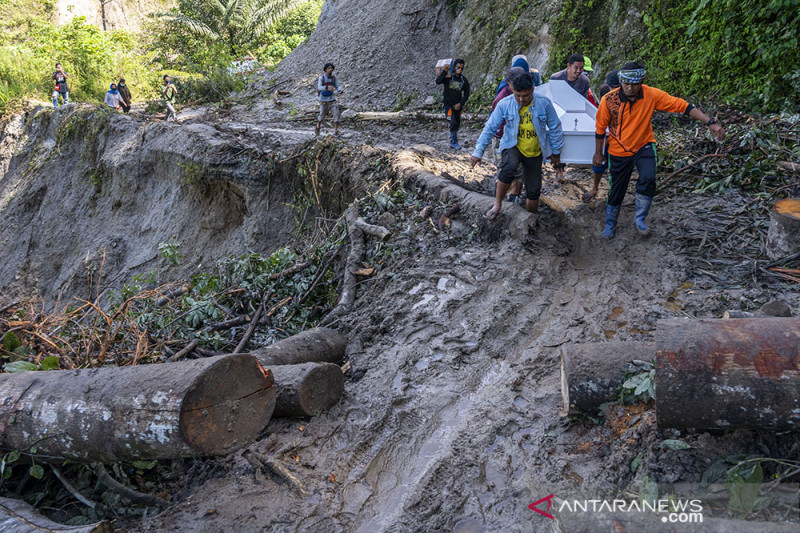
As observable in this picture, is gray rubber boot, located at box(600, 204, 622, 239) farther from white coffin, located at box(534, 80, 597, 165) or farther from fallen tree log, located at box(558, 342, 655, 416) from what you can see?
fallen tree log, located at box(558, 342, 655, 416)

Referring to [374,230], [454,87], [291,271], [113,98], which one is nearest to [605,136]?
[374,230]

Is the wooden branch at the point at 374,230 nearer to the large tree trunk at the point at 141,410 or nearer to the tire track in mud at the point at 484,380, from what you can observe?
the tire track in mud at the point at 484,380

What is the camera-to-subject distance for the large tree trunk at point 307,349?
14.8 ft

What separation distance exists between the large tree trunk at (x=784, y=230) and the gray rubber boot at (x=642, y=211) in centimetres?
108

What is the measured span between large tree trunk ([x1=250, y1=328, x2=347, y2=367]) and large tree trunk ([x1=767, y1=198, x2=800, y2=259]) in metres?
3.75

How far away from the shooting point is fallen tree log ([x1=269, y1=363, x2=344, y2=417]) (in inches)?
149

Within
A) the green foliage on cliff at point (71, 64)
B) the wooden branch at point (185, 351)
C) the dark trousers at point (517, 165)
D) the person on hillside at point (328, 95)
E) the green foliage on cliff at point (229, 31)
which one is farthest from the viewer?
the green foliage on cliff at point (229, 31)

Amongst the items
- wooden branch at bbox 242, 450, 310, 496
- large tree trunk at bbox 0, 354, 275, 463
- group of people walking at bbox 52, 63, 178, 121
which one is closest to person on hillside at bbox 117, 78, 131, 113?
group of people walking at bbox 52, 63, 178, 121

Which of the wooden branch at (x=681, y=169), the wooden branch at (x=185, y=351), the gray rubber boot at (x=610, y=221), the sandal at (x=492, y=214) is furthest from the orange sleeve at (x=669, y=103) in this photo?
the wooden branch at (x=185, y=351)

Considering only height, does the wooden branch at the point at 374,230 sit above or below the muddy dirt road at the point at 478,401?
above

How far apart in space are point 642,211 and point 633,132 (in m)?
0.80

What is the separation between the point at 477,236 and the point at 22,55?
2010cm

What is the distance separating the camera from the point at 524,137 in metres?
5.55

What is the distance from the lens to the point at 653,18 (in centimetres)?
982
